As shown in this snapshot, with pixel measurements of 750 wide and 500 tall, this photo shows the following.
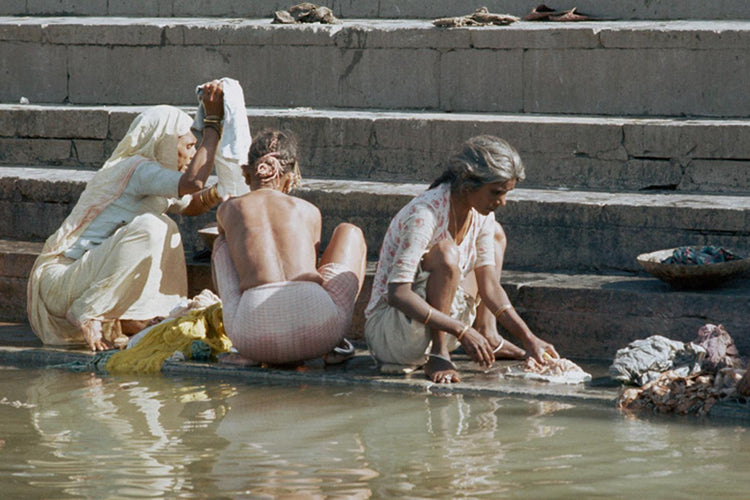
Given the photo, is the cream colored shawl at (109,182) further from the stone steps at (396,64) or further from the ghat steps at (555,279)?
the stone steps at (396,64)

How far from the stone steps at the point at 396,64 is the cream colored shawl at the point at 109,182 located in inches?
103

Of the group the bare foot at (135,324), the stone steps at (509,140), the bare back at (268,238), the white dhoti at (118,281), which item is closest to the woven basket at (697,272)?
the stone steps at (509,140)

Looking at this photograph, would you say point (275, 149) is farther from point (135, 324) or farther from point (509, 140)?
point (509, 140)

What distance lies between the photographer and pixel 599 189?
7.72 metres

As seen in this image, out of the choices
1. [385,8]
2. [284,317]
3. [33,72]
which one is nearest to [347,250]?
[284,317]

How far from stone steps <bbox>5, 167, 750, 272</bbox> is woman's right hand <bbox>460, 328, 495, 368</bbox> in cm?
144

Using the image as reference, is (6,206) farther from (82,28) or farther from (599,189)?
(599,189)

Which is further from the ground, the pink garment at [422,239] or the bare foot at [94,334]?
the pink garment at [422,239]

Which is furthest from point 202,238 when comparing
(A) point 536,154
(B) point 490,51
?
(B) point 490,51

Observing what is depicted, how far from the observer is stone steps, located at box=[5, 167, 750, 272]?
679 centimetres

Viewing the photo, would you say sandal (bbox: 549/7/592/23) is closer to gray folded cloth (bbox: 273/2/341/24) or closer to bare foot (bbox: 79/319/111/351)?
gray folded cloth (bbox: 273/2/341/24)

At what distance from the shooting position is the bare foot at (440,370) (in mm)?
5758

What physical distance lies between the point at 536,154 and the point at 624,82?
1028mm

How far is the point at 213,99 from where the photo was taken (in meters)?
6.68
